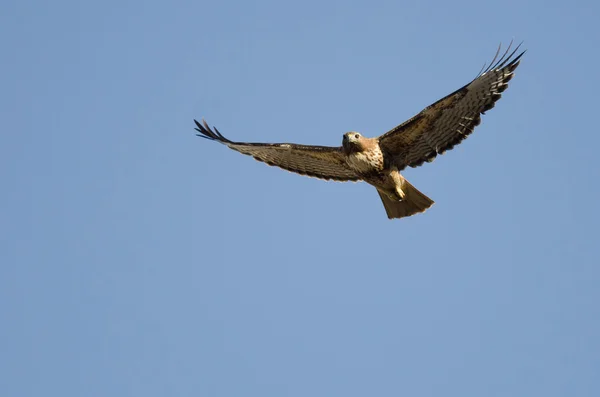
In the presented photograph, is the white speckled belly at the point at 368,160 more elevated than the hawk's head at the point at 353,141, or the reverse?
the hawk's head at the point at 353,141

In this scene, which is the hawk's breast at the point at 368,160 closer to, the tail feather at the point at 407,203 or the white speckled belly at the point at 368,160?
the white speckled belly at the point at 368,160

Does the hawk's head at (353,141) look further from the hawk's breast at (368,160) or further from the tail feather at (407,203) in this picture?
the tail feather at (407,203)

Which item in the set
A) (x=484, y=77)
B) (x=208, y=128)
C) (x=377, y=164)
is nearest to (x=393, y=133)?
(x=377, y=164)

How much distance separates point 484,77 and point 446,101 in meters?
0.62

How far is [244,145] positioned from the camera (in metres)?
17.2

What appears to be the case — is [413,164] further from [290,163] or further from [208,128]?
[208,128]

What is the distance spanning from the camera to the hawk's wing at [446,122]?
1583cm

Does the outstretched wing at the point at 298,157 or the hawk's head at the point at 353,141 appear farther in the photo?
the outstretched wing at the point at 298,157

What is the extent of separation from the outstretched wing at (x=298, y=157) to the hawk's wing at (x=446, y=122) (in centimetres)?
94

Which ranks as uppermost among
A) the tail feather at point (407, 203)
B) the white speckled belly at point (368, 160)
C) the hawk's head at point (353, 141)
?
the hawk's head at point (353, 141)

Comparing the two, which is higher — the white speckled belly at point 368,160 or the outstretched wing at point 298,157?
the outstretched wing at point 298,157

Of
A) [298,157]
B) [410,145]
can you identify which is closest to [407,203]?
[410,145]

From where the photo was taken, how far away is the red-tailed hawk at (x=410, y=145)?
52.0ft

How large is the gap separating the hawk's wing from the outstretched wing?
0.94 metres
